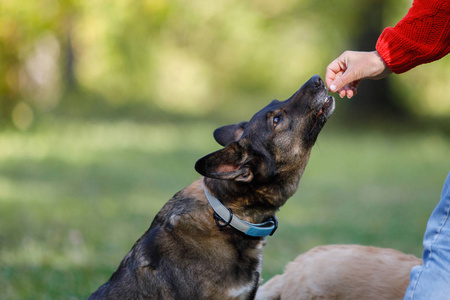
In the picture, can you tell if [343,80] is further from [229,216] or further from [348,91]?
[229,216]

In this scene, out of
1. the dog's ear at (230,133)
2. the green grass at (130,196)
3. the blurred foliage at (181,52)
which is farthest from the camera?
the blurred foliage at (181,52)

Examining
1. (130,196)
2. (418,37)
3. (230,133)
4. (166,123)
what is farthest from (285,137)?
(166,123)

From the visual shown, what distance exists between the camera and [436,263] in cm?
269

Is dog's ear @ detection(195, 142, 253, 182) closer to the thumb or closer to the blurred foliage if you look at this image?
the thumb

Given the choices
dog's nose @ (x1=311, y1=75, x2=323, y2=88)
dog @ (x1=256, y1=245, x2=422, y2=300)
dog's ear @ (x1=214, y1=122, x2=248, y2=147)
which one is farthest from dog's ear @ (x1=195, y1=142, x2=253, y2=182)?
dog @ (x1=256, y1=245, x2=422, y2=300)

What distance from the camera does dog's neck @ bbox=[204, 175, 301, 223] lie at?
3777mm

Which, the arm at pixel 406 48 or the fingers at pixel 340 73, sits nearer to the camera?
the arm at pixel 406 48

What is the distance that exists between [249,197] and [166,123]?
16.3 meters

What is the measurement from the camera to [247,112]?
24.7 metres

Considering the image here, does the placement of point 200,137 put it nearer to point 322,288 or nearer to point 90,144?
point 90,144

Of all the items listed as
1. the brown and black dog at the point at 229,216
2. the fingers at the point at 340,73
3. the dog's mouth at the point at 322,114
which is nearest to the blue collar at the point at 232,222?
the brown and black dog at the point at 229,216

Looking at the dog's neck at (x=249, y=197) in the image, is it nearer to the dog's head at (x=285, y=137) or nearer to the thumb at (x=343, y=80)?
the dog's head at (x=285, y=137)

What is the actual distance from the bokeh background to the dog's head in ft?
2.16

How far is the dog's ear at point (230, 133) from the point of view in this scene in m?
4.32
